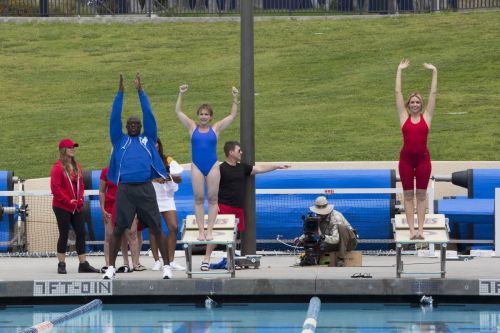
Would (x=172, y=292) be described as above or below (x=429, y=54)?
below

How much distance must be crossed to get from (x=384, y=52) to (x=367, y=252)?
18.4m

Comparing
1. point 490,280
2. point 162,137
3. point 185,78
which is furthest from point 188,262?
point 185,78

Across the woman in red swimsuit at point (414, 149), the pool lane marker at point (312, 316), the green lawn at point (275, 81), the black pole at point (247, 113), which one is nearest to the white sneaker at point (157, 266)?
the black pole at point (247, 113)

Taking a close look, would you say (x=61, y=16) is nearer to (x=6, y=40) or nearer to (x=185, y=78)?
(x=6, y=40)

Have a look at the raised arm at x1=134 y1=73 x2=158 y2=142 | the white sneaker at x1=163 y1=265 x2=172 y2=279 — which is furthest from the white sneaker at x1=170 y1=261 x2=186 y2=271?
the raised arm at x1=134 y1=73 x2=158 y2=142

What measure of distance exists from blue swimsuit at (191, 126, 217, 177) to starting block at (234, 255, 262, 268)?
1.31 m

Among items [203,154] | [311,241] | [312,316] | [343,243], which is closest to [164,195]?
[203,154]

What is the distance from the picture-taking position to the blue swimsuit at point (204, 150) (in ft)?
49.3

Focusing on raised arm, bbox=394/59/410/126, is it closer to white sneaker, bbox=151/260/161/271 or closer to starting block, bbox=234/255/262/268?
starting block, bbox=234/255/262/268

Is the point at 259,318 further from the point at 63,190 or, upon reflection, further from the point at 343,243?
the point at 63,190

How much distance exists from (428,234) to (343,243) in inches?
79.4

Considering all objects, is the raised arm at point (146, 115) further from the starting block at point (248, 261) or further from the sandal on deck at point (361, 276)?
the sandal on deck at point (361, 276)

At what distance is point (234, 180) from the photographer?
15625 millimetres

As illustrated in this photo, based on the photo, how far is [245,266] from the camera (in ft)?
52.0
